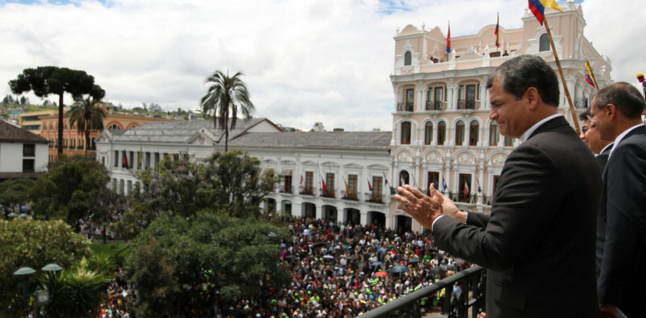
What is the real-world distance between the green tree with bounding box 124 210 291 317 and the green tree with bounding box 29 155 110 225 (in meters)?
13.5

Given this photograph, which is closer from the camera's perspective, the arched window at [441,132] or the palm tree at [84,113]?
the arched window at [441,132]

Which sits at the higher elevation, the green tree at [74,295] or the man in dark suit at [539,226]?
the man in dark suit at [539,226]

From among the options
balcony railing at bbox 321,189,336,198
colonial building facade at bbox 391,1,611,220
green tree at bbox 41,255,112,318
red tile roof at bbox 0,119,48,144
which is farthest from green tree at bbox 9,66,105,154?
green tree at bbox 41,255,112,318

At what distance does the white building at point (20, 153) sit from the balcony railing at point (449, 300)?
58.7 meters

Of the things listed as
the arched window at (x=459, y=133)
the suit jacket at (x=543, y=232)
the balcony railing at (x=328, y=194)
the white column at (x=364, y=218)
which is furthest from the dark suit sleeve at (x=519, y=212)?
the balcony railing at (x=328, y=194)

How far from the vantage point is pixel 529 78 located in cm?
243

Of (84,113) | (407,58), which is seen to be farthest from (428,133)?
(84,113)

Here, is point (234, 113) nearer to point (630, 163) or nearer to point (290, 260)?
point (290, 260)

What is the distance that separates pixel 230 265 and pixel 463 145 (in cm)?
2032

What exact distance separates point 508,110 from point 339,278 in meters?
18.0

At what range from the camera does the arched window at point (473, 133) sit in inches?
1222

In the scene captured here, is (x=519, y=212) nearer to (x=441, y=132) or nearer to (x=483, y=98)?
(x=483, y=98)

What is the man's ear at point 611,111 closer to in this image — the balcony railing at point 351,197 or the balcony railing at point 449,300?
the balcony railing at point 449,300

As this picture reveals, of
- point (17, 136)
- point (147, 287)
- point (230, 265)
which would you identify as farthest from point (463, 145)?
point (17, 136)
